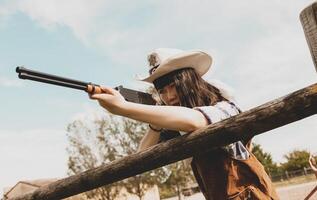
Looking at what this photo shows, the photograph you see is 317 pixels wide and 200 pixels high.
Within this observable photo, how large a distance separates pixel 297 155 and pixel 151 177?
35.0m

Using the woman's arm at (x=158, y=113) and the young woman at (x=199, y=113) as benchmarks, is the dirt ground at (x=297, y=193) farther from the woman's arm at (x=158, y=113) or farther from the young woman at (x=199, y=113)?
the woman's arm at (x=158, y=113)

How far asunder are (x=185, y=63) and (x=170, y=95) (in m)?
0.21

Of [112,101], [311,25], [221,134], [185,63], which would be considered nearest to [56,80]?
[112,101]

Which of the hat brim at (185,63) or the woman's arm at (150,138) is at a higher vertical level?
the hat brim at (185,63)

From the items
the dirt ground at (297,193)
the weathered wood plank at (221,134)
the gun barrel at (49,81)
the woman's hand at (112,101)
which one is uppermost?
the gun barrel at (49,81)

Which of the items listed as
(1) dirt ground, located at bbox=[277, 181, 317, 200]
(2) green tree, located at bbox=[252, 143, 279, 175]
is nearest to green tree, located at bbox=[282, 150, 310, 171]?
(2) green tree, located at bbox=[252, 143, 279, 175]

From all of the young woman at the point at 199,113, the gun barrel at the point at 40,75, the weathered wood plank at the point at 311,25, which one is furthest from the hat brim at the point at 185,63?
the weathered wood plank at the point at 311,25

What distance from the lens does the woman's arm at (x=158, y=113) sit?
1782 mm

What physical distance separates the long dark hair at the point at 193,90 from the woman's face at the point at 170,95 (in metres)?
0.04

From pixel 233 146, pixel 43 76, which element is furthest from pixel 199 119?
pixel 43 76

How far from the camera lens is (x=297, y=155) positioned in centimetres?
5544

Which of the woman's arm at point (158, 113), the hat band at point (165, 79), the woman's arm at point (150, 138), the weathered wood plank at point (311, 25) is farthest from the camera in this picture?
the woman's arm at point (150, 138)

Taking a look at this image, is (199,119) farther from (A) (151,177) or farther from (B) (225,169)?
(A) (151,177)

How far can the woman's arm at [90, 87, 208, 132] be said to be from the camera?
1782 mm
